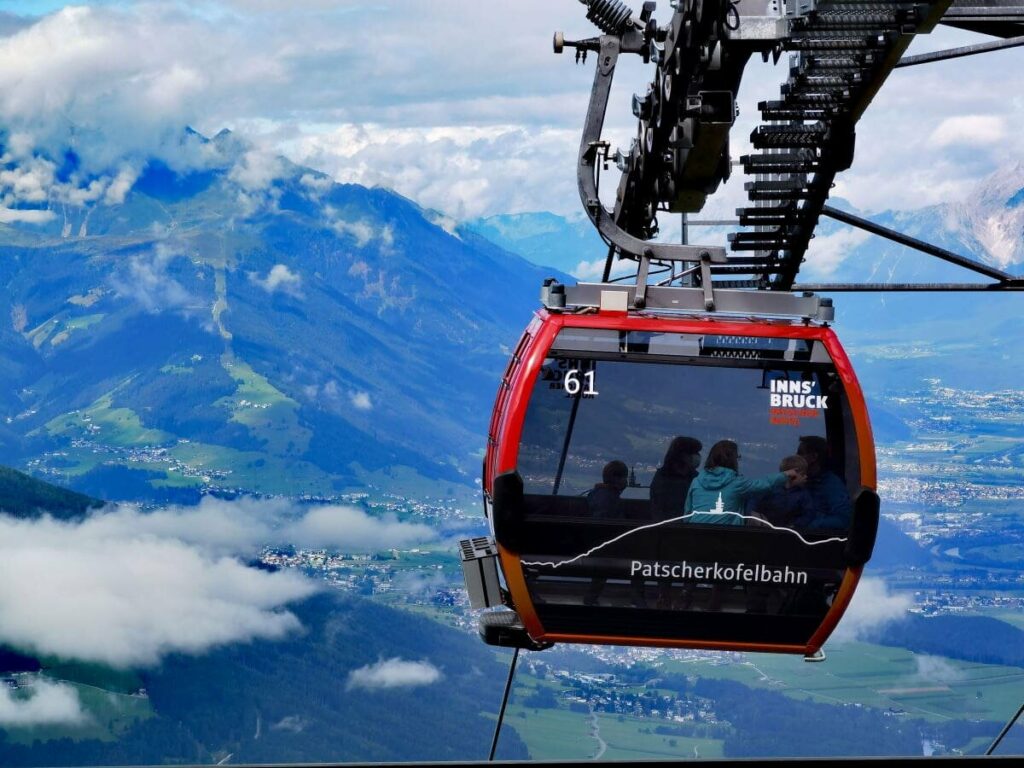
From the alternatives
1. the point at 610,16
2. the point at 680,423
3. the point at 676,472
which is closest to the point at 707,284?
the point at 680,423

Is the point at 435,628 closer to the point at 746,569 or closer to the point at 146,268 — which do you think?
the point at 146,268

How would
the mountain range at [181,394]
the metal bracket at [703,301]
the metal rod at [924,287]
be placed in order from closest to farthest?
the metal bracket at [703,301], the metal rod at [924,287], the mountain range at [181,394]

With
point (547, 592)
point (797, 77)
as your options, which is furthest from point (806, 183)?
point (547, 592)

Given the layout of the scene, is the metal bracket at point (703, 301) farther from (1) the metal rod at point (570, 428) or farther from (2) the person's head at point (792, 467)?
(2) the person's head at point (792, 467)

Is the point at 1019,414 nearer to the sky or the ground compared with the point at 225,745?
nearer to the sky

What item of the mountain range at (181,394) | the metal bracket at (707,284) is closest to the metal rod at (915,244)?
the metal bracket at (707,284)
